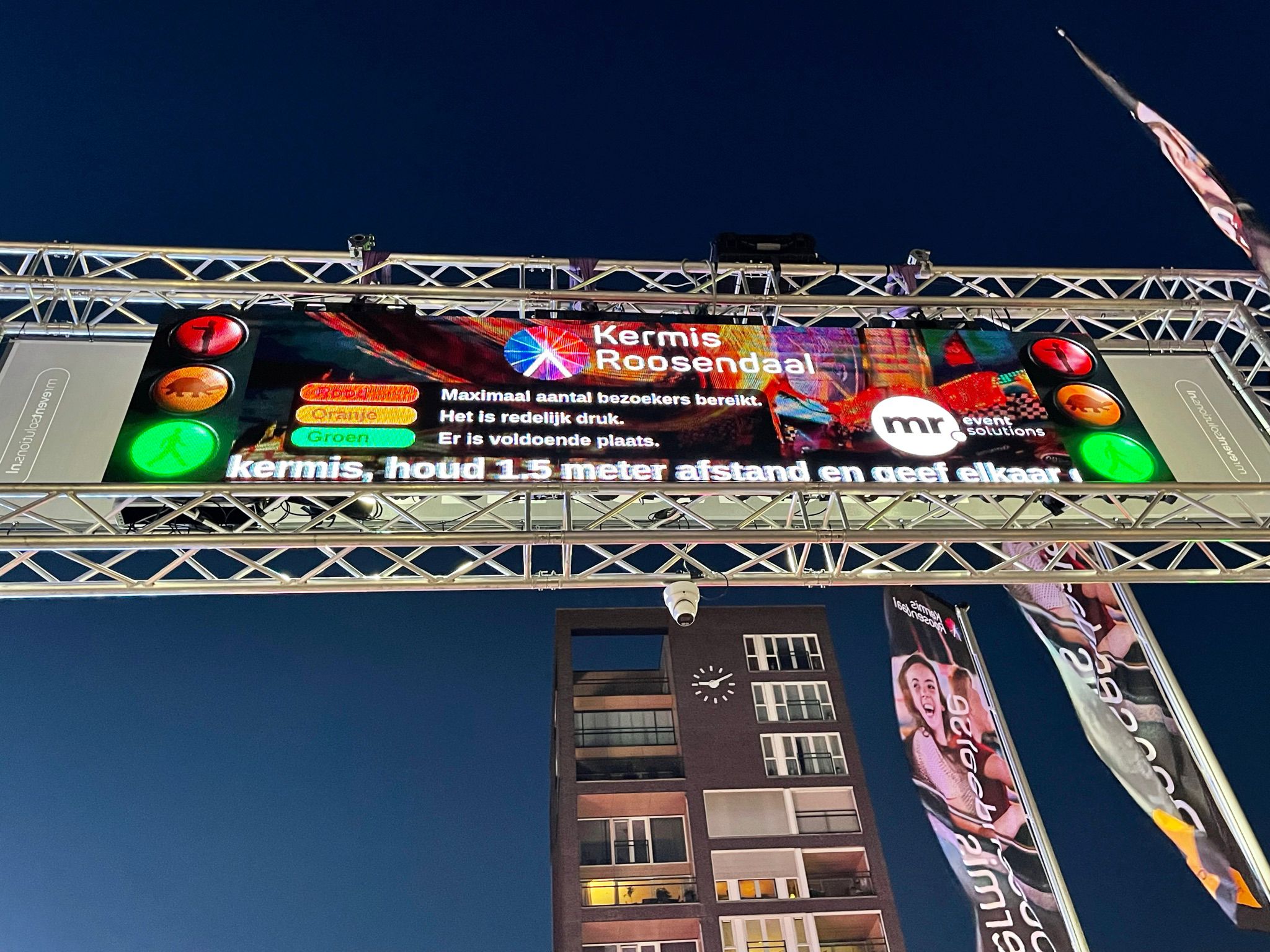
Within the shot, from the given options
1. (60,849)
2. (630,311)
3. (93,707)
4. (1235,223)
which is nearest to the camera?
(1235,223)

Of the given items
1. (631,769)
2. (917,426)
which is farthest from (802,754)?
(917,426)

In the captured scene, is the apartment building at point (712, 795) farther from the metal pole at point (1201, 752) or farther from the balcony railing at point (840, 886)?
the metal pole at point (1201, 752)

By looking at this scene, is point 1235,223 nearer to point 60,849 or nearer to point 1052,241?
point 1052,241

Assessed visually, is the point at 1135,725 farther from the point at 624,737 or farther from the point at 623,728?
the point at 623,728

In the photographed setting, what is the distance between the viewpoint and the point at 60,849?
49.6ft

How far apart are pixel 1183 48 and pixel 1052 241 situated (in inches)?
146

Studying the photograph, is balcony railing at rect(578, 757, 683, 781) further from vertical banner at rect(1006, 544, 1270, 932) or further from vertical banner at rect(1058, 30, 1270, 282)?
vertical banner at rect(1058, 30, 1270, 282)

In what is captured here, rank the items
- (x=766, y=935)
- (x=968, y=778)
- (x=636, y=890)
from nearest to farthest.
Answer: (x=968, y=778), (x=766, y=935), (x=636, y=890)

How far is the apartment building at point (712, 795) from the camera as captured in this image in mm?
20891

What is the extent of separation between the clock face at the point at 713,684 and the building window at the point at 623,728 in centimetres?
104

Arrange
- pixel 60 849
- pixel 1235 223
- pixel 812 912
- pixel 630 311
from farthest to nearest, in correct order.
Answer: pixel 812 912 < pixel 60 849 < pixel 630 311 < pixel 1235 223

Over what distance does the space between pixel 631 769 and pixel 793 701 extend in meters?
4.68

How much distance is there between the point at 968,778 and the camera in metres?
11.9

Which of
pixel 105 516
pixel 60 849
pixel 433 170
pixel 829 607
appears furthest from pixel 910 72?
pixel 60 849
